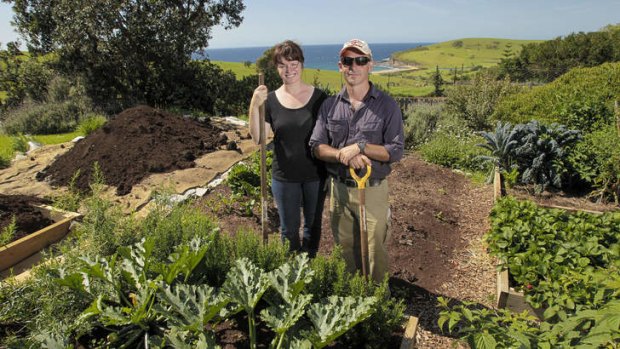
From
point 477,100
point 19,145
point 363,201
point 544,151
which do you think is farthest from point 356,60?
point 477,100

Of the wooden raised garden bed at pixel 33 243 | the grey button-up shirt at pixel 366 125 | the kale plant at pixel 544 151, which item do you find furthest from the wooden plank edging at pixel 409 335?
the kale plant at pixel 544 151

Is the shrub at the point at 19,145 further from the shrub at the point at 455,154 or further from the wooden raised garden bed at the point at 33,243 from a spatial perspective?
the shrub at the point at 455,154

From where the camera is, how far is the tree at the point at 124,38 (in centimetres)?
1162

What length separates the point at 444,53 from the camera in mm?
126125

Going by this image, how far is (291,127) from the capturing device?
9.89ft

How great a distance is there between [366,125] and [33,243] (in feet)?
12.9

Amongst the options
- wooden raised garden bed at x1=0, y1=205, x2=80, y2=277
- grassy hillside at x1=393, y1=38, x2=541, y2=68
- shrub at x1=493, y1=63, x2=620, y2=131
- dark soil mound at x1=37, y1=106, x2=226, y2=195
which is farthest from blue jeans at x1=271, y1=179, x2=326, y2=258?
grassy hillside at x1=393, y1=38, x2=541, y2=68

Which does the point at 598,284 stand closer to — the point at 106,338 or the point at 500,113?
the point at 106,338

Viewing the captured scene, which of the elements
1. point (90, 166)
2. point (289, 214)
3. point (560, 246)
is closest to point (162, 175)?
point (90, 166)

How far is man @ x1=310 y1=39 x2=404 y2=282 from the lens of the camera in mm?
2748

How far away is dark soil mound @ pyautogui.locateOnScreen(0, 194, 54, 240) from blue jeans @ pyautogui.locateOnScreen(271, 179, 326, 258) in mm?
3095

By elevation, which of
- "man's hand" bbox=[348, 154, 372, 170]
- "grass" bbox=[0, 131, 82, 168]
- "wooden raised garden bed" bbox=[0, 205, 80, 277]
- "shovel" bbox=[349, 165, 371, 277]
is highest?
"man's hand" bbox=[348, 154, 372, 170]

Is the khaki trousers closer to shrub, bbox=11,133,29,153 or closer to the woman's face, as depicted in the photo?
the woman's face

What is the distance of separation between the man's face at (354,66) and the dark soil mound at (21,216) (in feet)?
13.0
